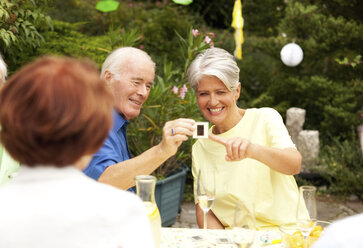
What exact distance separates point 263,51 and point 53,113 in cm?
741

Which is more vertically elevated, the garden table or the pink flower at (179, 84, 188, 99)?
the pink flower at (179, 84, 188, 99)

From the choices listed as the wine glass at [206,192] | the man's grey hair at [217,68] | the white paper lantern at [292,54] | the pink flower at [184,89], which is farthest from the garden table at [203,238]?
the white paper lantern at [292,54]

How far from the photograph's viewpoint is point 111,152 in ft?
7.78

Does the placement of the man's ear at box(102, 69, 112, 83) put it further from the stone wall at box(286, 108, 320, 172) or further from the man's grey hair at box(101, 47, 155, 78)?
the stone wall at box(286, 108, 320, 172)

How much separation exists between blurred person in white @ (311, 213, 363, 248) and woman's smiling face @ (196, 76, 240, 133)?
1561 mm

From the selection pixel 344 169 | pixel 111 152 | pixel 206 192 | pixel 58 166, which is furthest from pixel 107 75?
pixel 344 169

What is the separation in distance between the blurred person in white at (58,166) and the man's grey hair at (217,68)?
4.70 ft

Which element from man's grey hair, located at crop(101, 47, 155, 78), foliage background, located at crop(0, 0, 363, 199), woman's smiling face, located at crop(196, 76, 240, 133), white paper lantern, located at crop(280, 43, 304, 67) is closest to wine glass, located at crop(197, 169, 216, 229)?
woman's smiling face, located at crop(196, 76, 240, 133)

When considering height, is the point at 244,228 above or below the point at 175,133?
below

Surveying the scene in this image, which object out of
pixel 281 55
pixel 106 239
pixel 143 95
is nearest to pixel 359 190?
pixel 281 55

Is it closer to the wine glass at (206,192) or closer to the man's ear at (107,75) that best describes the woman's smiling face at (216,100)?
the man's ear at (107,75)

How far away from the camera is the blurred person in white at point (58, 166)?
1059 mm

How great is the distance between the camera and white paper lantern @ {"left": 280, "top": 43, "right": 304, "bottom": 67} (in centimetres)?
699

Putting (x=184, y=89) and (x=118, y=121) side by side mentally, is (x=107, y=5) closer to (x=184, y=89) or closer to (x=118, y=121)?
(x=184, y=89)
